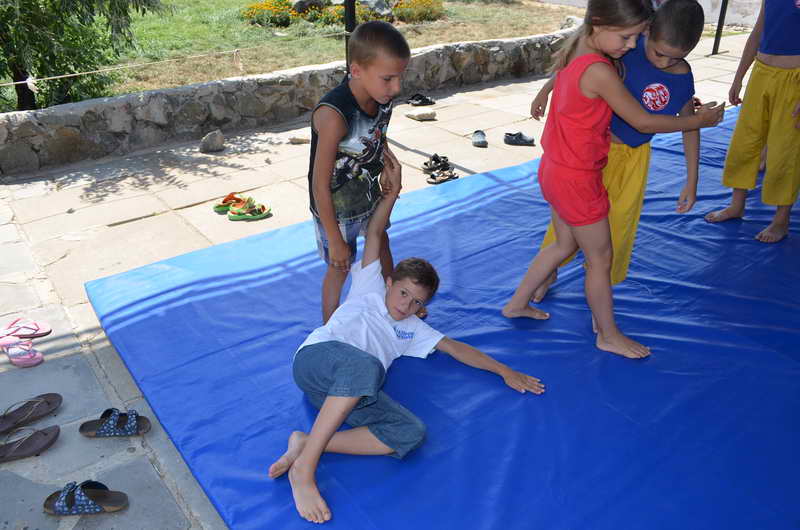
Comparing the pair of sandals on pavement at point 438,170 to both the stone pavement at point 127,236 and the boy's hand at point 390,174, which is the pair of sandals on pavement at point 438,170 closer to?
the stone pavement at point 127,236

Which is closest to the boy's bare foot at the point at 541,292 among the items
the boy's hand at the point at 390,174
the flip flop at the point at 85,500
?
the boy's hand at the point at 390,174

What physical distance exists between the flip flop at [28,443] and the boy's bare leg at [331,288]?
3.68 ft

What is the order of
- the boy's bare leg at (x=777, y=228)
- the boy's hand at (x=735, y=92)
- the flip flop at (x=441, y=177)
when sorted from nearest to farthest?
the boy's bare leg at (x=777, y=228)
the boy's hand at (x=735, y=92)
the flip flop at (x=441, y=177)

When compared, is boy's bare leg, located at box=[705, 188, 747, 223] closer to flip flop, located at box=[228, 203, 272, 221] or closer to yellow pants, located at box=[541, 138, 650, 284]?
yellow pants, located at box=[541, 138, 650, 284]

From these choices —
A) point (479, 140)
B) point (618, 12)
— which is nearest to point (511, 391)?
point (618, 12)

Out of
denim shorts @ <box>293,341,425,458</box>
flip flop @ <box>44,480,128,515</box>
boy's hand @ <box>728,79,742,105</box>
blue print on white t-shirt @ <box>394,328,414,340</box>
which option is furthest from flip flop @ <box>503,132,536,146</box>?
flip flop @ <box>44,480,128,515</box>

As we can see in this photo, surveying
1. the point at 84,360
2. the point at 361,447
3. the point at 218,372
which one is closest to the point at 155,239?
the point at 84,360

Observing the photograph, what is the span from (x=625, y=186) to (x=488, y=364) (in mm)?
963

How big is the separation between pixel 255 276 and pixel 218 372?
81cm

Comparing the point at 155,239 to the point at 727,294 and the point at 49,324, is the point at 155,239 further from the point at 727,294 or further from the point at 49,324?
the point at 727,294

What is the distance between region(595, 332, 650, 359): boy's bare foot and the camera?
8.95 ft

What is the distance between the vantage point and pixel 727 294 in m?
3.17

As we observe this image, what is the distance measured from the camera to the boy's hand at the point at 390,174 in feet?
8.98

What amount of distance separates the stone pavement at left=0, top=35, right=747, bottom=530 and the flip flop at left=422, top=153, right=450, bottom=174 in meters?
0.10
